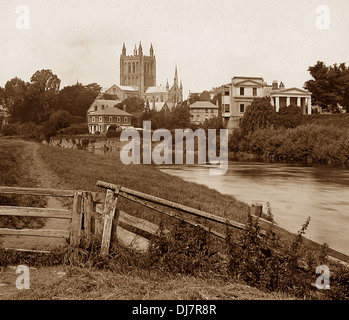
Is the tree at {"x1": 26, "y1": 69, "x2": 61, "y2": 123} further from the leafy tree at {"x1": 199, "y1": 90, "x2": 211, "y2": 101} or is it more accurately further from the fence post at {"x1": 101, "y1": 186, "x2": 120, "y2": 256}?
the leafy tree at {"x1": 199, "y1": 90, "x2": 211, "y2": 101}

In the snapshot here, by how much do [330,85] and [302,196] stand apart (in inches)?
2308

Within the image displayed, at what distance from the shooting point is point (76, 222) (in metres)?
8.02

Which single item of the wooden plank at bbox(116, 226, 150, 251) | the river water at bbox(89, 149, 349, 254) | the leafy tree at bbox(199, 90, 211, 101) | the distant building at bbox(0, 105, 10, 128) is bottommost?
the river water at bbox(89, 149, 349, 254)

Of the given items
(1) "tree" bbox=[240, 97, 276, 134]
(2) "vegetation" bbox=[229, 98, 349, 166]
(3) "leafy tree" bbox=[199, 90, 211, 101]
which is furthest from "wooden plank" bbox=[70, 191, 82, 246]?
(3) "leafy tree" bbox=[199, 90, 211, 101]

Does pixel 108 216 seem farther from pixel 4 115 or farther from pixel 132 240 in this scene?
pixel 4 115

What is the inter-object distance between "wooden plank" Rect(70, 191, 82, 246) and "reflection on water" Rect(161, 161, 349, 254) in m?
7.57

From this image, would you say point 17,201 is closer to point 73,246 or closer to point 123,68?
point 73,246

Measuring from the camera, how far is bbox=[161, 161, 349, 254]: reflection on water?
48.7 feet

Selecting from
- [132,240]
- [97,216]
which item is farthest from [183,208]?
[97,216]

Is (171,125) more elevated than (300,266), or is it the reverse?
(171,125)

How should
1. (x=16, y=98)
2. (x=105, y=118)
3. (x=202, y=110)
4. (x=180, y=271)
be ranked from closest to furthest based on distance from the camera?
(x=180, y=271) < (x=16, y=98) < (x=202, y=110) < (x=105, y=118)

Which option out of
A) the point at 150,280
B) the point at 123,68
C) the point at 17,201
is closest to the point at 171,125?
the point at 17,201

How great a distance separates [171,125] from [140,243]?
83405mm
